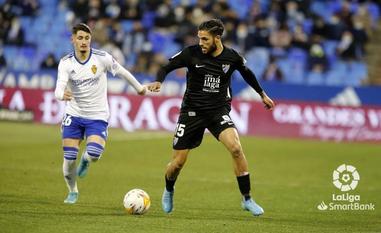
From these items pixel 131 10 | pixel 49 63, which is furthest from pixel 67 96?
pixel 131 10

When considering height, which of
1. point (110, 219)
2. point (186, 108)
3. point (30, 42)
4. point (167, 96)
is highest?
point (30, 42)

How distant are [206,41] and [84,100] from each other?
1986mm

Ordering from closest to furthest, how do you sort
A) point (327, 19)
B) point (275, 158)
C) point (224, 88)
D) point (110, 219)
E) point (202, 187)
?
1. point (110, 219)
2. point (224, 88)
3. point (202, 187)
4. point (275, 158)
5. point (327, 19)

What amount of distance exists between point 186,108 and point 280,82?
13645 millimetres

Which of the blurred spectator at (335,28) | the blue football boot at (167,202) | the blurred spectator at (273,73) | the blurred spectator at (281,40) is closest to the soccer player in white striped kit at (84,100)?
the blue football boot at (167,202)

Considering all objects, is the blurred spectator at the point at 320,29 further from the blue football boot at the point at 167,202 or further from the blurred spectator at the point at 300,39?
the blue football boot at the point at 167,202

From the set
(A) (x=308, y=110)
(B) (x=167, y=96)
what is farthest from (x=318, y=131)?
(B) (x=167, y=96)

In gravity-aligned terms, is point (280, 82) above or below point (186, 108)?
above

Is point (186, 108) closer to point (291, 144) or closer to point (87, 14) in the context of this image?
point (291, 144)

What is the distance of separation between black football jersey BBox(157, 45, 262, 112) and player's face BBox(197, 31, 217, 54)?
4.3 inches

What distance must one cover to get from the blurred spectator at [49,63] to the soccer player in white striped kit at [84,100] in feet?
51.0

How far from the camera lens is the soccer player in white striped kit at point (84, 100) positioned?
10.6 meters

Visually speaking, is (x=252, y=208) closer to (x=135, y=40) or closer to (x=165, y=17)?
(x=135, y=40)

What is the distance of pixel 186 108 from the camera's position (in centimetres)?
1023
